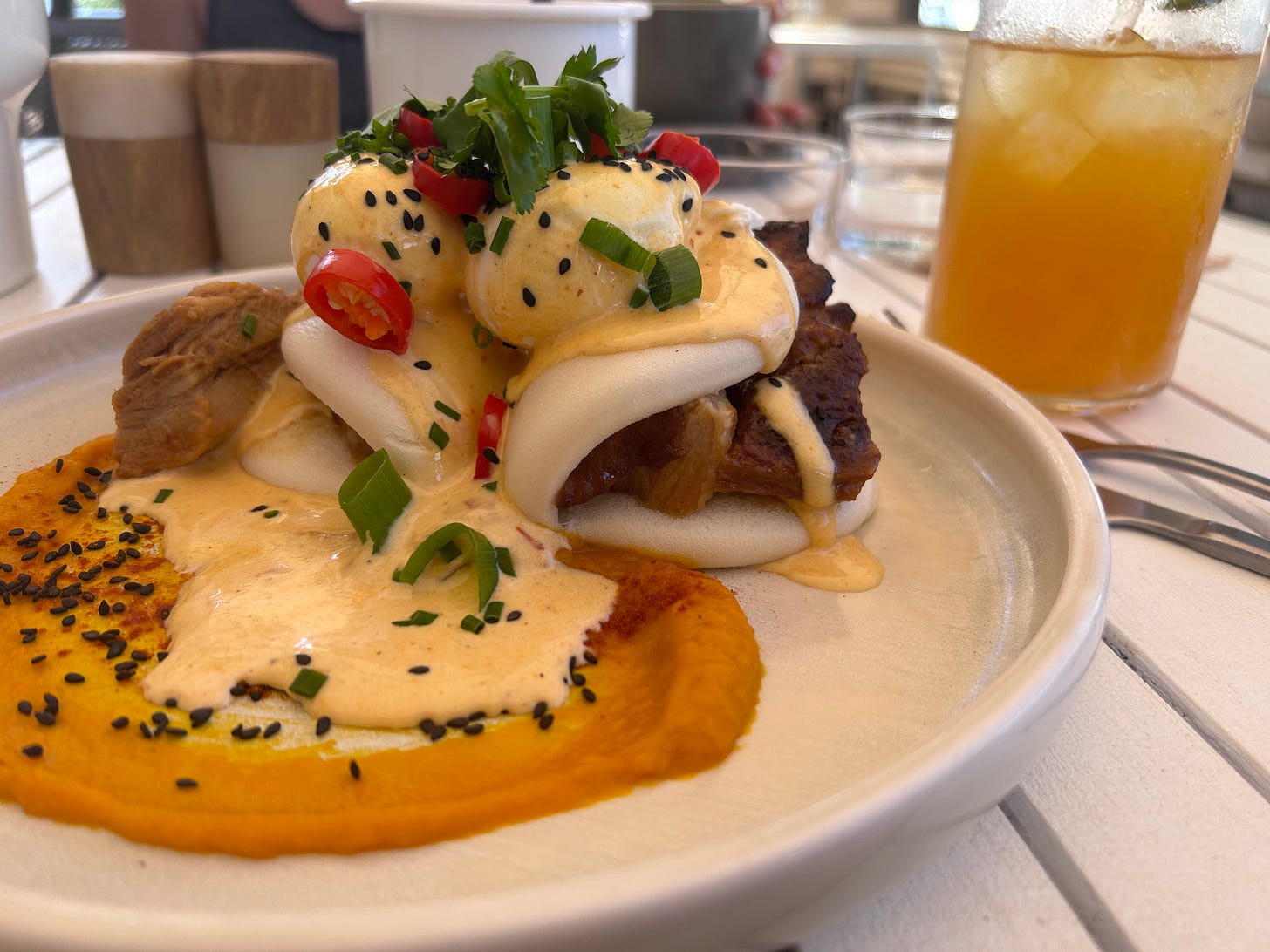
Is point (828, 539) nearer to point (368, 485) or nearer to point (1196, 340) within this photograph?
point (368, 485)

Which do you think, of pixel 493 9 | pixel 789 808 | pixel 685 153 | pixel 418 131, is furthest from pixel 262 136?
pixel 789 808

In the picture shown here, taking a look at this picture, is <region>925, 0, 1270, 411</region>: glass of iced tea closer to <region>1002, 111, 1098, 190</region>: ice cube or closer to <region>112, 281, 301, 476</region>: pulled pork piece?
<region>1002, 111, 1098, 190</region>: ice cube

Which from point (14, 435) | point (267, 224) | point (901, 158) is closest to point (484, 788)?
point (14, 435)

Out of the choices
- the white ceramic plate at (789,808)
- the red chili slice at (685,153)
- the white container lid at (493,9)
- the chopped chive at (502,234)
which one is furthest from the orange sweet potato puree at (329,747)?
the white container lid at (493,9)

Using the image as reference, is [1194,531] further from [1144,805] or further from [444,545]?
[444,545]

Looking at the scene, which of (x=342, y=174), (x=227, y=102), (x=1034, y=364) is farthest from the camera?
(x=227, y=102)

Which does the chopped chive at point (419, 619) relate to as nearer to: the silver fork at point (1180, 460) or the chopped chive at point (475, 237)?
the chopped chive at point (475, 237)

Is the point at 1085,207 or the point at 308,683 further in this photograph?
the point at 1085,207
